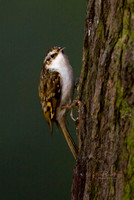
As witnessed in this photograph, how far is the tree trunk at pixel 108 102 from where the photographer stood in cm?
98

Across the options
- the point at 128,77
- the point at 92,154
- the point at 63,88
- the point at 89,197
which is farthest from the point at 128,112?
the point at 63,88

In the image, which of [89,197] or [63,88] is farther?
[63,88]

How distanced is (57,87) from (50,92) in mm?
48

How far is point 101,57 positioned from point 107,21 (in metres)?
0.10

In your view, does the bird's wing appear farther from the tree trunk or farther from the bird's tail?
the tree trunk

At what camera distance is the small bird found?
1.81m

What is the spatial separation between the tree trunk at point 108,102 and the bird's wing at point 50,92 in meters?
0.67

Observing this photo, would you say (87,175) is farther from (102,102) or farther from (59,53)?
(59,53)

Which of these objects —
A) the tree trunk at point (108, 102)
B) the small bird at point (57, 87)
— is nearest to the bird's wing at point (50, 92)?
the small bird at point (57, 87)

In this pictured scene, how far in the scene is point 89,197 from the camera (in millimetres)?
1127

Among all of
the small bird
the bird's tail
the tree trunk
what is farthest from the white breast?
the tree trunk

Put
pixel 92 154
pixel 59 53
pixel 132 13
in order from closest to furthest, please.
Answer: pixel 132 13 < pixel 92 154 < pixel 59 53

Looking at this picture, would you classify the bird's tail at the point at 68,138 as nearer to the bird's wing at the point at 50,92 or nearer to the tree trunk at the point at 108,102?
the bird's wing at the point at 50,92

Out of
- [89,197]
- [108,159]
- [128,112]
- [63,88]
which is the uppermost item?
[63,88]
